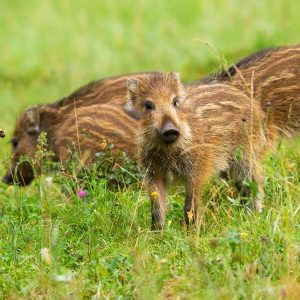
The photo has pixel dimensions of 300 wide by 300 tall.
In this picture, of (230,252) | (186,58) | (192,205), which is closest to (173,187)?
(192,205)

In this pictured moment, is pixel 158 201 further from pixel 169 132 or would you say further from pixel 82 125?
pixel 82 125

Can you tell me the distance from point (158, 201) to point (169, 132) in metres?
0.44

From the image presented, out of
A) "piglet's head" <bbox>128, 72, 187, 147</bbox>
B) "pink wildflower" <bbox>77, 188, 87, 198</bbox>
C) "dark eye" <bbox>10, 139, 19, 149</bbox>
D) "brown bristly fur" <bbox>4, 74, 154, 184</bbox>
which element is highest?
"piglet's head" <bbox>128, 72, 187, 147</bbox>

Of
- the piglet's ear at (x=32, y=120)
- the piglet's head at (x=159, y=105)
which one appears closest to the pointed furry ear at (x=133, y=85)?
the piglet's head at (x=159, y=105)

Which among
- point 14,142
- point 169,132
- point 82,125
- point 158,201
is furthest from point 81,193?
point 14,142

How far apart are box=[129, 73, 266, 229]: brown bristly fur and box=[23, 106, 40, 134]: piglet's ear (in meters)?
1.97

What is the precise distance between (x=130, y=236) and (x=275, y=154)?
58.5 inches

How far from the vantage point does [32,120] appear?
340 inches

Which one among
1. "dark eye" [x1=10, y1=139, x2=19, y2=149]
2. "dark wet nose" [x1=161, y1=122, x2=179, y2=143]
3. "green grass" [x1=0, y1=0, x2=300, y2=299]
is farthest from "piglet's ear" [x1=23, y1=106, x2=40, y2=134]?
"dark wet nose" [x1=161, y1=122, x2=179, y2=143]

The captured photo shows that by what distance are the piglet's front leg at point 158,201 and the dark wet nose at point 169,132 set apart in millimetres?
328

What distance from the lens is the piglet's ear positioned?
862 cm

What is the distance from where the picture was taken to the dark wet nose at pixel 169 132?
605 centimetres

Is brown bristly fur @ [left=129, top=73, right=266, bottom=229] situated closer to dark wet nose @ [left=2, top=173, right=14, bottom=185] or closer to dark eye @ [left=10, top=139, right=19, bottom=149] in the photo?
dark wet nose @ [left=2, top=173, right=14, bottom=185]

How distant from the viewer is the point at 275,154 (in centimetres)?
687
